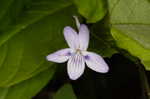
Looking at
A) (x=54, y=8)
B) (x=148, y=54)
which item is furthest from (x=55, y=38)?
(x=148, y=54)

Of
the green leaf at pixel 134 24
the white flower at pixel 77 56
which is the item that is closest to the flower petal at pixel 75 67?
the white flower at pixel 77 56

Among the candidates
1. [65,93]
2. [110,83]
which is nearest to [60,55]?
[65,93]

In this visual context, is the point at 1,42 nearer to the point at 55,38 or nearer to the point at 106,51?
the point at 55,38

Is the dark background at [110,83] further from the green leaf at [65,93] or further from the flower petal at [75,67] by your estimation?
the flower petal at [75,67]

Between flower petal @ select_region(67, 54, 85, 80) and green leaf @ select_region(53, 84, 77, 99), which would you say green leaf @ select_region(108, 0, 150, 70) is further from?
green leaf @ select_region(53, 84, 77, 99)

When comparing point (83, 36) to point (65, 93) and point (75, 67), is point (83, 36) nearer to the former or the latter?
point (75, 67)
